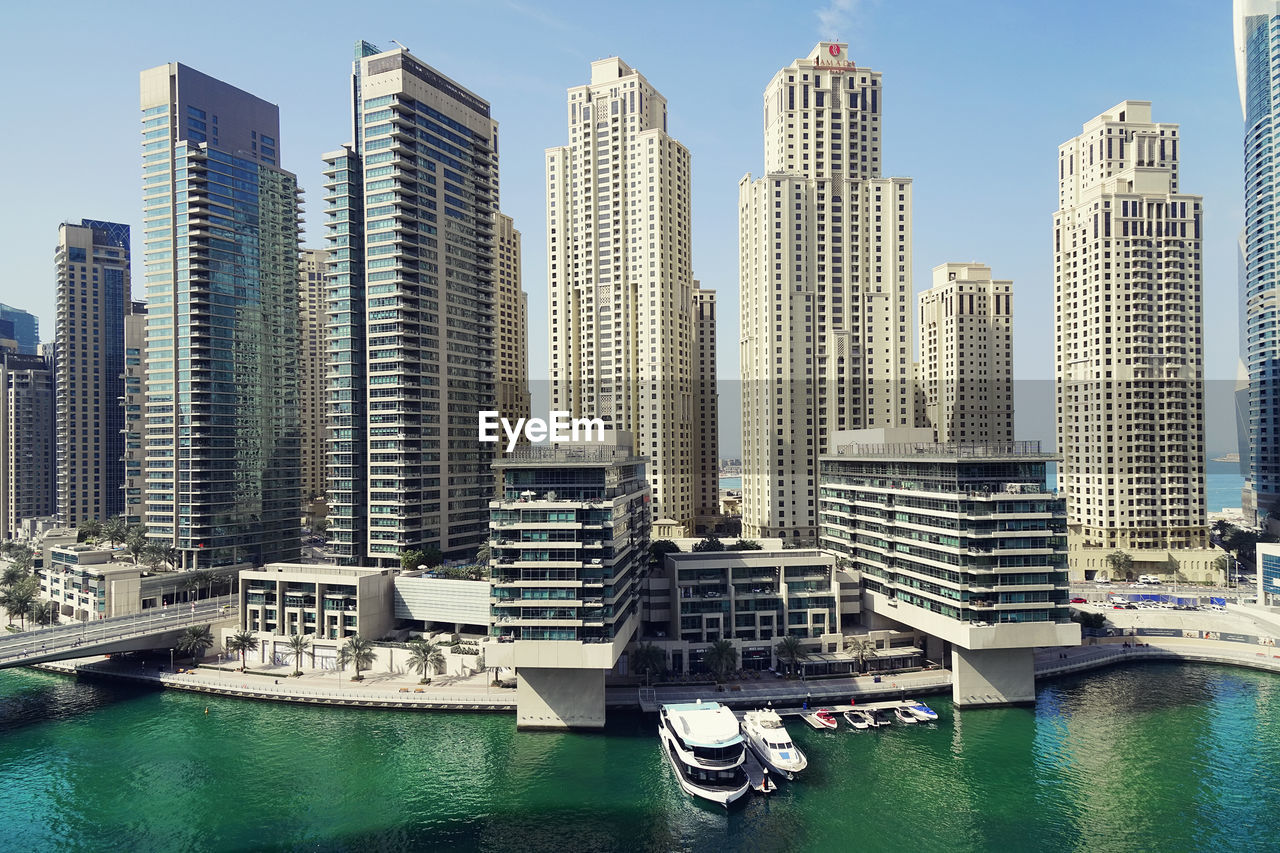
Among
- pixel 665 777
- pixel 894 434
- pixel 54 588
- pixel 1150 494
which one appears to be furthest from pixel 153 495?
pixel 1150 494

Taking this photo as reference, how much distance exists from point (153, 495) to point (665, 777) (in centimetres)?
12157

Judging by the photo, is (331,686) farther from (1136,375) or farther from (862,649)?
(1136,375)

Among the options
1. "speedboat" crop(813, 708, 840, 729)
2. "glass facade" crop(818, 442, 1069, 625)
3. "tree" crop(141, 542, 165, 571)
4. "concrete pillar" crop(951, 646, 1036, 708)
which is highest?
"glass facade" crop(818, 442, 1069, 625)

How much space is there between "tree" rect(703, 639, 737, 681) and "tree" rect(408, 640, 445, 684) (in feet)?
121

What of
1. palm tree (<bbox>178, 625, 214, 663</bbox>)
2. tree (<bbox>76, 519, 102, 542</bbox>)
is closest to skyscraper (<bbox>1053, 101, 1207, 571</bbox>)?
palm tree (<bbox>178, 625, 214, 663</bbox>)

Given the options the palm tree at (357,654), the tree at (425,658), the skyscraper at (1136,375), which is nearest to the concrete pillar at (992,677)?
the tree at (425,658)

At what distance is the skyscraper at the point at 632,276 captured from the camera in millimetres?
191000

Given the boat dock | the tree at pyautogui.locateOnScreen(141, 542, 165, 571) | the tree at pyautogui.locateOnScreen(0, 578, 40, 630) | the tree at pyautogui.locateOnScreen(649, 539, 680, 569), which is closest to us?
the boat dock

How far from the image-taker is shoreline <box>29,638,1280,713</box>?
97.8 m

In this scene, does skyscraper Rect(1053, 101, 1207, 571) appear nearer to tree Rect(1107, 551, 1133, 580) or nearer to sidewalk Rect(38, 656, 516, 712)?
tree Rect(1107, 551, 1133, 580)

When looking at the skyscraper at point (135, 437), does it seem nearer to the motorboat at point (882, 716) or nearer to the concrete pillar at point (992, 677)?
the motorboat at point (882, 716)

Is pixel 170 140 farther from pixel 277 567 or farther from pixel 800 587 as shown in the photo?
pixel 800 587

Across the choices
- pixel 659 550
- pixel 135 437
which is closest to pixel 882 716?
pixel 659 550

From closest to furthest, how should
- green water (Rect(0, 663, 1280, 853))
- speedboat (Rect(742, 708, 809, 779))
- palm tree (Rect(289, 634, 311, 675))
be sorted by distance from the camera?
1. green water (Rect(0, 663, 1280, 853))
2. speedboat (Rect(742, 708, 809, 779))
3. palm tree (Rect(289, 634, 311, 675))
